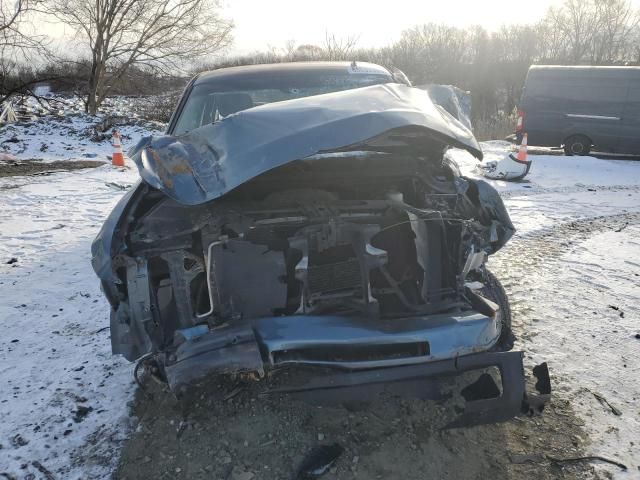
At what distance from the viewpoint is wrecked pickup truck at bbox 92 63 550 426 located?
80.0 inches

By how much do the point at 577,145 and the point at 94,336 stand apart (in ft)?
38.7

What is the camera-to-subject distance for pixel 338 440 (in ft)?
7.43

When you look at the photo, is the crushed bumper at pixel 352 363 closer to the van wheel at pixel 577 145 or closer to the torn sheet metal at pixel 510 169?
the torn sheet metal at pixel 510 169

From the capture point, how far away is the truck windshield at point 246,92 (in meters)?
3.68

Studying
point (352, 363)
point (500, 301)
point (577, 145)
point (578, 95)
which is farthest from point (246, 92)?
point (577, 145)

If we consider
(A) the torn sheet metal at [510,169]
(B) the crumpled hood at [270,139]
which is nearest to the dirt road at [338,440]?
(B) the crumpled hood at [270,139]

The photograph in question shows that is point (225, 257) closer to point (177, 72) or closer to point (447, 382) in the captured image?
point (447, 382)

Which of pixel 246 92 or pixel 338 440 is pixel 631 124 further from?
pixel 338 440

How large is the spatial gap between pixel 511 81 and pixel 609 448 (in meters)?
24.1

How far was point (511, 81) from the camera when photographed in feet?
76.2

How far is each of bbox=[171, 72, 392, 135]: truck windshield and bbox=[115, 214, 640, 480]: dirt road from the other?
6.68 feet

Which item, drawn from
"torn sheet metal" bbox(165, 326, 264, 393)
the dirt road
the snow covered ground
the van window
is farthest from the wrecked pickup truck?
the van window

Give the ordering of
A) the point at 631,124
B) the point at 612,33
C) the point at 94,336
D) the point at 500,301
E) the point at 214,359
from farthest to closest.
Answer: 1. the point at 612,33
2. the point at 631,124
3. the point at 94,336
4. the point at 500,301
5. the point at 214,359

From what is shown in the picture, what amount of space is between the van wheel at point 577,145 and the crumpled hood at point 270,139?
1075 cm
